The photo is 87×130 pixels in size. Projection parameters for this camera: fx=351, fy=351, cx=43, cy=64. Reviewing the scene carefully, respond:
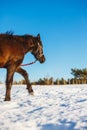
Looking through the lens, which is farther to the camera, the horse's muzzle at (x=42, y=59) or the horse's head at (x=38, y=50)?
the horse's muzzle at (x=42, y=59)

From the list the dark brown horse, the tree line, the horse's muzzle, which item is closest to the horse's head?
the horse's muzzle

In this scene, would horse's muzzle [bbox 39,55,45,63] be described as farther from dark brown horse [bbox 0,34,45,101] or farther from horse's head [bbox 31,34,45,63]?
dark brown horse [bbox 0,34,45,101]

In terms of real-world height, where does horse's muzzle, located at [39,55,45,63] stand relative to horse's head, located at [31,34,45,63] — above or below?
below

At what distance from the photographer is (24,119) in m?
8.30

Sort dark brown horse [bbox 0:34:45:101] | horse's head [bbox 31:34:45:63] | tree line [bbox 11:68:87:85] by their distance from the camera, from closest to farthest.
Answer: dark brown horse [bbox 0:34:45:101] < horse's head [bbox 31:34:45:63] < tree line [bbox 11:68:87:85]

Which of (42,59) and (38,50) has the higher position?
(38,50)

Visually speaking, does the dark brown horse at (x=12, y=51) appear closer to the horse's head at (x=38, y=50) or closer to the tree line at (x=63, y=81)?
the horse's head at (x=38, y=50)

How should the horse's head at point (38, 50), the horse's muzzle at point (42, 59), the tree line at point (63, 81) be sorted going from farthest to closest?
the tree line at point (63, 81), the horse's muzzle at point (42, 59), the horse's head at point (38, 50)

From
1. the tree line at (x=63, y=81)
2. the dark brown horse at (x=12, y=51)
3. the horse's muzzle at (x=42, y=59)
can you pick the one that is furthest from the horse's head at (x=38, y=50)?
the tree line at (x=63, y=81)

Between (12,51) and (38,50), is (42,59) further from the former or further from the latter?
(12,51)

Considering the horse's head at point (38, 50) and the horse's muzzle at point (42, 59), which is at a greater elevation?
the horse's head at point (38, 50)

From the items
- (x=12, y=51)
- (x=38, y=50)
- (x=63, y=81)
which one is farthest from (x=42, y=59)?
(x=63, y=81)

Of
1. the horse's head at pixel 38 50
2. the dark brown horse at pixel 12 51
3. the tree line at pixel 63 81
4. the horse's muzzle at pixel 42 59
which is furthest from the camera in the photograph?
the tree line at pixel 63 81

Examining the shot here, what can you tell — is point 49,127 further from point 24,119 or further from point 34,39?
point 34,39
